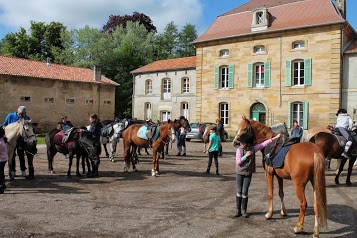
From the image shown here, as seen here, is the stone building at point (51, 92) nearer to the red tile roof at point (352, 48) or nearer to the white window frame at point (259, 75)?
the white window frame at point (259, 75)

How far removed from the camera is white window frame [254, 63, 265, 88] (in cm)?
2725

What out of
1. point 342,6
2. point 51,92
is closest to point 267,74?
point 342,6

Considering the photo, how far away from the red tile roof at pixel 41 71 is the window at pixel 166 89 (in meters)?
6.21

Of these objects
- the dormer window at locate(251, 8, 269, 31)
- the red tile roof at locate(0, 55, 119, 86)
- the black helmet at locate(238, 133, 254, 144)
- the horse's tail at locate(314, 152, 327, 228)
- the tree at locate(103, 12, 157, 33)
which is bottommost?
the horse's tail at locate(314, 152, 327, 228)

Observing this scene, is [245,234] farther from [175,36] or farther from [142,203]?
[175,36]

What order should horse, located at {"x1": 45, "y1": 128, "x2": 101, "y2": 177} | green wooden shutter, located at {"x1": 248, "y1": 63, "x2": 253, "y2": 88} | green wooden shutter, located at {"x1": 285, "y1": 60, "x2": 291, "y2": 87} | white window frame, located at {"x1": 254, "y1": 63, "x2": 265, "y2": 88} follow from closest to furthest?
horse, located at {"x1": 45, "y1": 128, "x2": 101, "y2": 177} < green wooden shutter, located at {"x1": 285, "y1": 60, "x2": 291, "y2": 87} < white window frame, located at {"x1": 254, "y1": 63, "x2": 265, "y2": 88} < green wooden shutter, located at {"x1": 248, "y1": 63, "x2": 253, "y2": 88}

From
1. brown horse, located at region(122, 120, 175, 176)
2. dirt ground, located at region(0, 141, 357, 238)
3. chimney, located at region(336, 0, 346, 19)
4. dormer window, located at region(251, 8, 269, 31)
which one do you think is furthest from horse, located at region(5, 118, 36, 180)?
chimney, located at region(336, 0, 346, 19)

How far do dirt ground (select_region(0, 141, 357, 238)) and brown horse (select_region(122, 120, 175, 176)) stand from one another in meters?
0.60

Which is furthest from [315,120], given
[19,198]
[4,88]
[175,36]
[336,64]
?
[175,36]

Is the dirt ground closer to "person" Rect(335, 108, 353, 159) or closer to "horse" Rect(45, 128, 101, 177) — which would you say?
"horse" Rect(45, 128, 101, 177)

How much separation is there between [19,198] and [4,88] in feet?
78.7

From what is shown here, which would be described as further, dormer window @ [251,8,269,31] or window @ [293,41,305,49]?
dormer window @ [251,8,269,31]

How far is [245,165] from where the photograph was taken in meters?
6.35

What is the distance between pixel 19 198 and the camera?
298 inches
